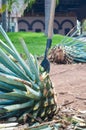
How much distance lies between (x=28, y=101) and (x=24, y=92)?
0.10 meters

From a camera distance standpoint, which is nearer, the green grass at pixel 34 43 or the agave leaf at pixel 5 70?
the agave leaf at pixel 5 70

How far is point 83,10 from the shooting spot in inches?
1556

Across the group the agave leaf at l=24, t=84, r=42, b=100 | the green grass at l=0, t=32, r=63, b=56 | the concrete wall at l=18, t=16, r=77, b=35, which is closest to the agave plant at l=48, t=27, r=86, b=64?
the green grass at l=0, t=32, r=63, b=56

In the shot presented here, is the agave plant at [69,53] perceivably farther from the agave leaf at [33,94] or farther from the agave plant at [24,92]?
the agave leaf at [33,94]

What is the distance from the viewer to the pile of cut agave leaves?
3441 millimetres

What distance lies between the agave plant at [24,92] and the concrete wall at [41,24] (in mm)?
34955

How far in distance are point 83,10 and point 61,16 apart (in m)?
1.95

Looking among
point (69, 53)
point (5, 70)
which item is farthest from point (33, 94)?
point (69, 53)

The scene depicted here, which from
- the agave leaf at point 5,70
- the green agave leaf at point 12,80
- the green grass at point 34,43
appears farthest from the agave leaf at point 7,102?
the green grass at point 34,43

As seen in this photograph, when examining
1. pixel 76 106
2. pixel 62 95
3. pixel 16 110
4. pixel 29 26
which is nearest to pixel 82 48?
pixel 62 95

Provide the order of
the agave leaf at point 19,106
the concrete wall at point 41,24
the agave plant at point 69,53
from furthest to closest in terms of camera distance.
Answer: the concrete wall at point 41,24 → the agave plant at point 69,53 → the agave leaf at point 19,106

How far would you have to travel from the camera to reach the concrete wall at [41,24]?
3891 cm

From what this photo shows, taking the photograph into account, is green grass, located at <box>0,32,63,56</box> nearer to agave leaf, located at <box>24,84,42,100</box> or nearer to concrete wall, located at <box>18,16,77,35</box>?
agave leaf, located at <box>24,84,42,100</box>

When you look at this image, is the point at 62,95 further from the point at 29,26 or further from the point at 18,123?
the point at 29,26
